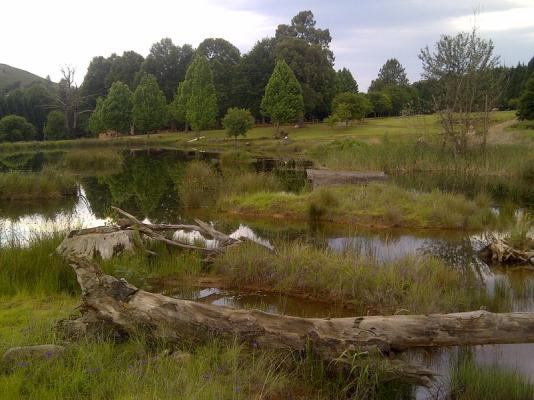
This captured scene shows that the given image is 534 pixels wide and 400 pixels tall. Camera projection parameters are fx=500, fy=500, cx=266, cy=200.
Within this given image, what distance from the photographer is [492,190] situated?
62.4ft

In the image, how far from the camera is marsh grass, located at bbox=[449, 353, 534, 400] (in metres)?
4.48

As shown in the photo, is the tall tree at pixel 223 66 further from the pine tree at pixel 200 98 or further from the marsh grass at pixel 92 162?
the marsh grass at pixel 92 162

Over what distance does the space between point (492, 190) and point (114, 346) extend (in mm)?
17538

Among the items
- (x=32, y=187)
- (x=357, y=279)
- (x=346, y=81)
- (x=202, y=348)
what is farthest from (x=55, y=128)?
(x=202, y=348)

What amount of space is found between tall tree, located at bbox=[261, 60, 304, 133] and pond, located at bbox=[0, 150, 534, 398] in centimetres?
2432

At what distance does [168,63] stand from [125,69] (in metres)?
6.79

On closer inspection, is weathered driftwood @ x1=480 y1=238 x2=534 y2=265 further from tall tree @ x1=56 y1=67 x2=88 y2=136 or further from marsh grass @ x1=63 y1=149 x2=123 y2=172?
tall tree @ x1=56 y1=67 x2=88 y2=136

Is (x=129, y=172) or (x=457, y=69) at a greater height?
(x=457, y=69)

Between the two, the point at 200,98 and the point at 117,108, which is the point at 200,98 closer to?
the point at 200,98

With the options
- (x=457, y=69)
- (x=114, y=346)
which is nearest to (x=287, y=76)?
(x=457, y=69)

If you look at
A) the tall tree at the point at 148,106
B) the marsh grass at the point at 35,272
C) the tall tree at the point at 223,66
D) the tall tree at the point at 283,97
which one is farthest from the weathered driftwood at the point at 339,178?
the tall tree at the point at 148,106

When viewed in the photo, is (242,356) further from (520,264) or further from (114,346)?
(520,264)

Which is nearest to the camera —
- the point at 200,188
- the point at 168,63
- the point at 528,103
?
the point at 200,188

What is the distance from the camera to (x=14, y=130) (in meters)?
59.7
